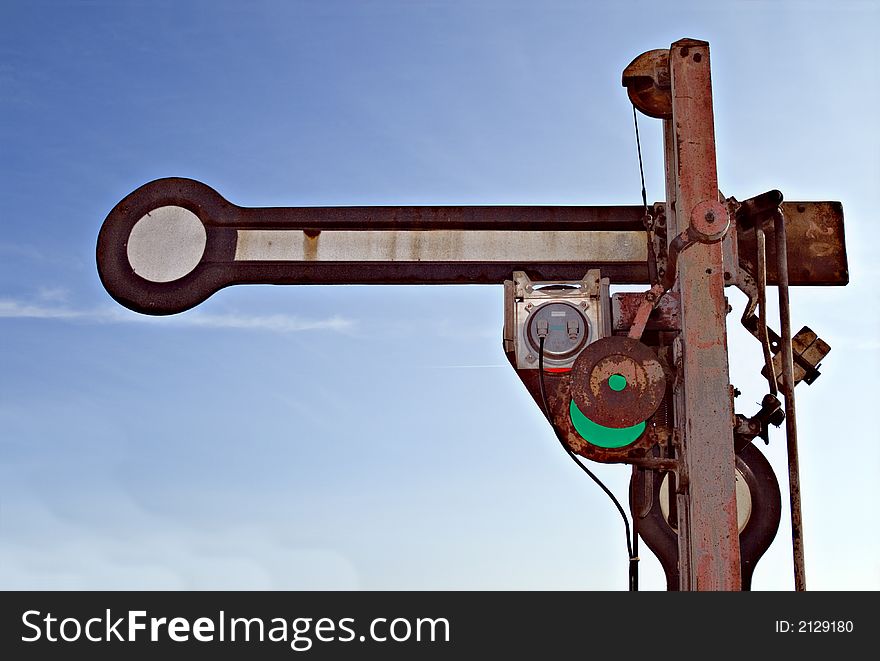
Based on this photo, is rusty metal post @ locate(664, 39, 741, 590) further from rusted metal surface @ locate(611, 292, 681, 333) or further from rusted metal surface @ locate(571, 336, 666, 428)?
rusted metal surface @ locate(611, 292, 681, 333)

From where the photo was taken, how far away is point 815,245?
4824mm

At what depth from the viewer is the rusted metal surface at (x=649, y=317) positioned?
4340mm

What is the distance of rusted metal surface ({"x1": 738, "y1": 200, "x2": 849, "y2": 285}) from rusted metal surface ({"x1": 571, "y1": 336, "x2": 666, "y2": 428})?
1133 mm

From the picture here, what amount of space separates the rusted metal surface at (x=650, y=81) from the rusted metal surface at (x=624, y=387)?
1039mm

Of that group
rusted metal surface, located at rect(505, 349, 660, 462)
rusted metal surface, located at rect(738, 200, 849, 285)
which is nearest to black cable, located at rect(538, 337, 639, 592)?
rusted metal surface, located at rect(505, 349, 660, 462)

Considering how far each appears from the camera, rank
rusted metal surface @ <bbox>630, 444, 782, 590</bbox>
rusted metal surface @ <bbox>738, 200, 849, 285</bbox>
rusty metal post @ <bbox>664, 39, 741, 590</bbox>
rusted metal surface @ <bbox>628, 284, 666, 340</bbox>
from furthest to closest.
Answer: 1. rusted metal surface @ <bbox>738, 200, 849, 285</bbox>
2. rusted metal surface @ <bbox>630, 444, 782, 590</bbox>
3. rusted metal surface @ <bbox>628, 284, 666, 340</bbox>
4. rusty metal post @ <bbox>664, 39, 741, 590</bbox>

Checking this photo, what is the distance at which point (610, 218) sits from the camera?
481 cm

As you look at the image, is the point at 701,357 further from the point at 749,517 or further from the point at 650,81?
the point at 650,81

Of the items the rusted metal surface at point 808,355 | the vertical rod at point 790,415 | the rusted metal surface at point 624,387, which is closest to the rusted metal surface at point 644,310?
the rusted metal surface at point 624,387

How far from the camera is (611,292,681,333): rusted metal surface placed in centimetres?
434
